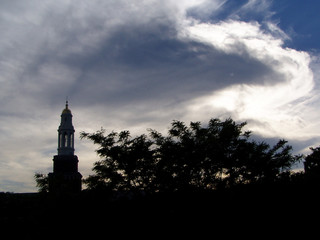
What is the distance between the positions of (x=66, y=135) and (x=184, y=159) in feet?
116

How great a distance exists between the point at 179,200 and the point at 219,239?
1.28 m

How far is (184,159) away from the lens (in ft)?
65.2

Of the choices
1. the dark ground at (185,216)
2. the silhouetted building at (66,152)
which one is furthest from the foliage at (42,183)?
the silhouetted building at (66,152)

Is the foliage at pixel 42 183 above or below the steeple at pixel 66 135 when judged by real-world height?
below

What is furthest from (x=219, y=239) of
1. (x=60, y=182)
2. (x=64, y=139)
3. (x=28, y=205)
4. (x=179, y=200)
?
(x=64, y=139)

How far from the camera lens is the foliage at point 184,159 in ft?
64.2

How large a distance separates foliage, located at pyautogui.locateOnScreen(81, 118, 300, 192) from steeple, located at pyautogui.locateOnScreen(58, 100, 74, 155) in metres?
30.1

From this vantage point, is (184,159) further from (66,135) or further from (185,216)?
(66,135)

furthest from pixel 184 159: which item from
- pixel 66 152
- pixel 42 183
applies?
pixel 66 152

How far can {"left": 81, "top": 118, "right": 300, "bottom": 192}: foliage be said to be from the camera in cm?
1956

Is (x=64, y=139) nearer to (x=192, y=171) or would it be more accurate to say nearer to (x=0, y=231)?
(x=192, y=171)

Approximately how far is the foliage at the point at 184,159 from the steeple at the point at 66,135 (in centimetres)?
3006

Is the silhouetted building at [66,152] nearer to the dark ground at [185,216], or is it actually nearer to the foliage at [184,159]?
the foliage at [184,159]

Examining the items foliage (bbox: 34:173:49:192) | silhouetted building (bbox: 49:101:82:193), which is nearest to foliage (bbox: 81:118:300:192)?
foliage (bbox: 34:173:49:192)
